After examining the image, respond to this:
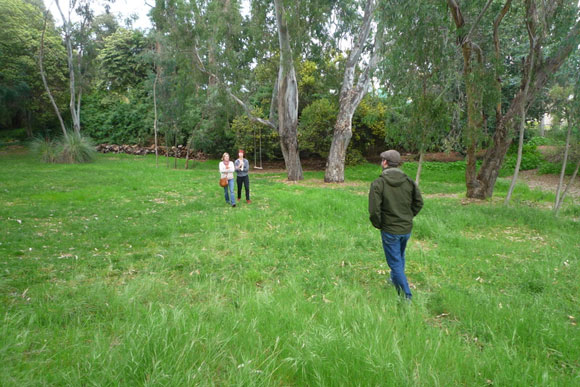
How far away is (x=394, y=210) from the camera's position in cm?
376

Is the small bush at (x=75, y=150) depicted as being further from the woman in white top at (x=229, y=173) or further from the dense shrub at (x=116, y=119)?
the woman in white top at (x=229, y=173)

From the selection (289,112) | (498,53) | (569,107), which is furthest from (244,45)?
(569,107)

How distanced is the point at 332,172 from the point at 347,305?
13240 millimetres

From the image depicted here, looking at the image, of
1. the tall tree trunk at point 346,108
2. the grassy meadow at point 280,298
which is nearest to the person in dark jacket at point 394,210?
the grassy meadow at point 280,298

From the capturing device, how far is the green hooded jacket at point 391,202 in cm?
375

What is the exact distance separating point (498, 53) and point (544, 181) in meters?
10.6

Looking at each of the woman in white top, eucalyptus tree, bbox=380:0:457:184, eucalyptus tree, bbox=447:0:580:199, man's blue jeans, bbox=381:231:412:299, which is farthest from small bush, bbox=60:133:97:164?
man's blue jeans, bbox=381:231:412:299

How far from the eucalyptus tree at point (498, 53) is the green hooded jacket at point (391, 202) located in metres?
6.73

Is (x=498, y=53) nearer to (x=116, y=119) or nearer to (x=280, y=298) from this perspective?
(x=280, y=298)

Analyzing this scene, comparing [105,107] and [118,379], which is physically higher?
[105,107]

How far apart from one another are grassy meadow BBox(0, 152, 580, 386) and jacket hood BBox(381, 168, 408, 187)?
136 cm

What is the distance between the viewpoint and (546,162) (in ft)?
62.1

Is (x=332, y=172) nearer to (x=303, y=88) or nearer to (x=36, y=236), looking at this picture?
(x=303, y=88)

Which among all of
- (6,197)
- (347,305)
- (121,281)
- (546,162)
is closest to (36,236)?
(121,281)
